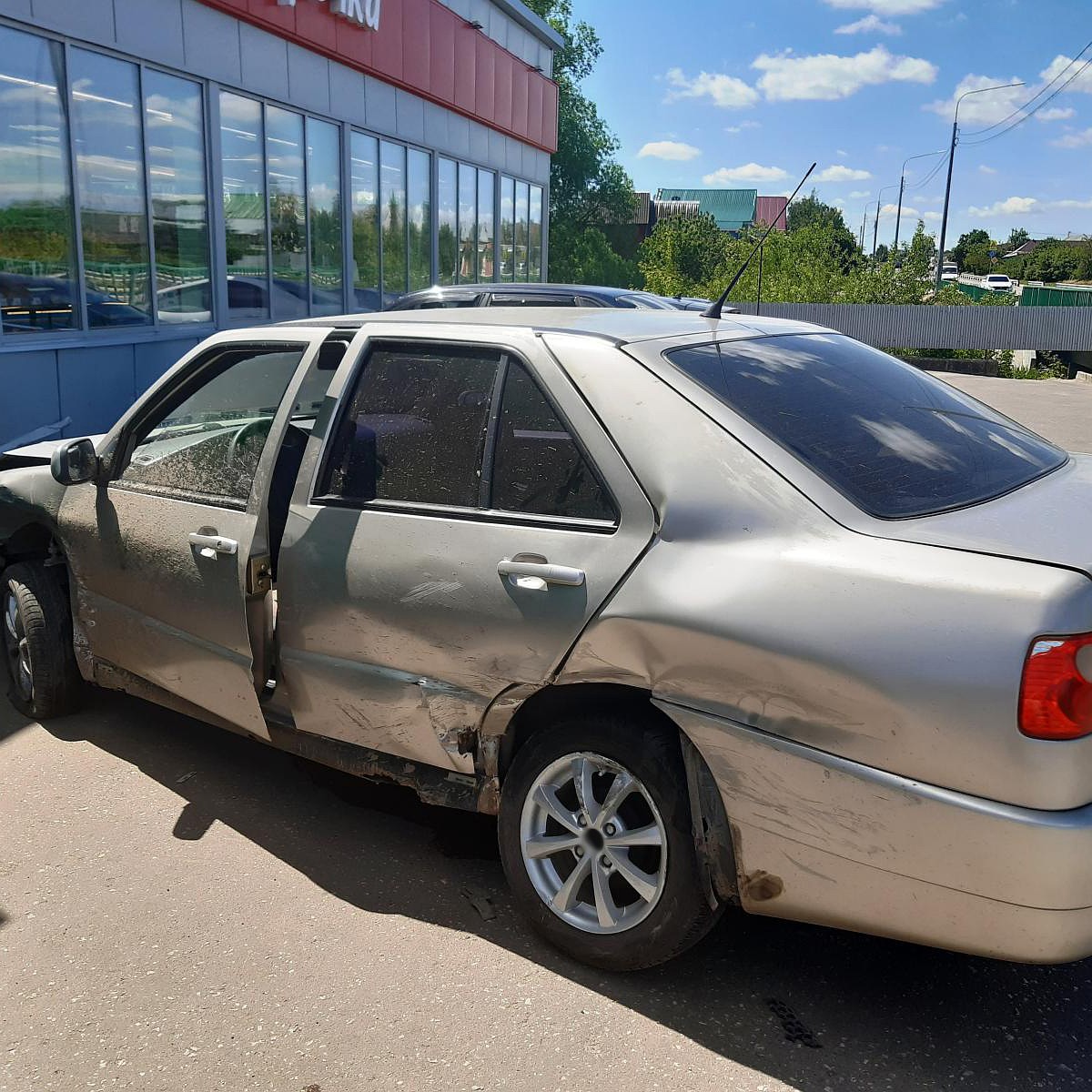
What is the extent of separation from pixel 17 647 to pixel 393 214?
13494 millimetres

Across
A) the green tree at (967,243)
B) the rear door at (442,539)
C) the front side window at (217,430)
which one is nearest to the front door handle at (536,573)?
the rear door at (442,539)

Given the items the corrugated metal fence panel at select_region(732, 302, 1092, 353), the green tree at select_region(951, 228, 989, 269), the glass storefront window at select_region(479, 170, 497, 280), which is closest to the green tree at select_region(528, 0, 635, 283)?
the corrugated metal fence panel at select_region(732, 302, 1092, 353)

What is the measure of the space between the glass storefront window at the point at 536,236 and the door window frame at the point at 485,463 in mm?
21367

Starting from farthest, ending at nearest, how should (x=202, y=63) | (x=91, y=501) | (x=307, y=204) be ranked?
(x=307, y=204), (x=202, y=63), (x=91, y=501)

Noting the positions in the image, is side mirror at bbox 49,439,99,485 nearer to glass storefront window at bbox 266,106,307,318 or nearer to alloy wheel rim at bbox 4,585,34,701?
alloy wheel rim at bbox 4,585,34,701

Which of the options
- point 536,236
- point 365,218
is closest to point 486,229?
point 536,236

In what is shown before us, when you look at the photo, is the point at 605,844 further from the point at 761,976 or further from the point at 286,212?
the point at 286,212

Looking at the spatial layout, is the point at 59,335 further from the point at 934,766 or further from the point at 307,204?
the point at 934,766

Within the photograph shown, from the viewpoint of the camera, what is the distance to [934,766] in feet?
7.55

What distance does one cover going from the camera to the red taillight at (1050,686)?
2215 millimetres

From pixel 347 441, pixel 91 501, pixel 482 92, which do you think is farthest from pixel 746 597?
pixel 482 92

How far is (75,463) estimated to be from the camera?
405 cm

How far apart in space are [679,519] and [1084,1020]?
1.63 metres

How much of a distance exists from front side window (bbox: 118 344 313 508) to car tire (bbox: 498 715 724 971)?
1.46 meters
